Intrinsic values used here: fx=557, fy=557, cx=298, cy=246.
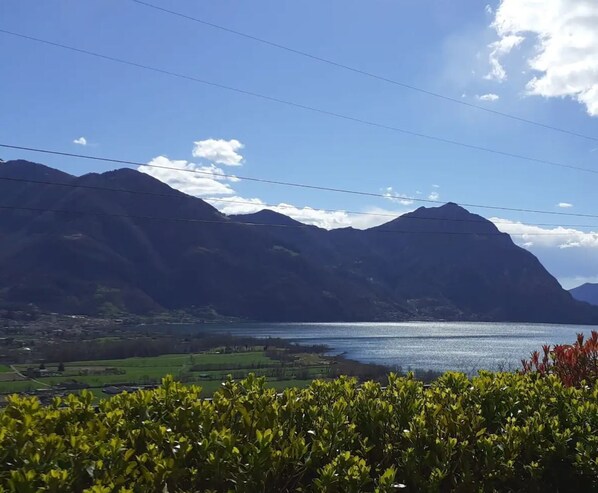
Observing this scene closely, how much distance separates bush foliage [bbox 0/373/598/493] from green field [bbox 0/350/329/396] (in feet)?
109

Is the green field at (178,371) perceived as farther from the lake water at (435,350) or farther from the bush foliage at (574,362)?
the bush foliage at (574,362)

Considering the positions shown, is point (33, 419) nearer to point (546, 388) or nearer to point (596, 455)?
Result: point (596, 455)

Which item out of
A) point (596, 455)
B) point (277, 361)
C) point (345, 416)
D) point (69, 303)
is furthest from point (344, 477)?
point (69, 303)

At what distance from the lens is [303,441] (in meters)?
3.64

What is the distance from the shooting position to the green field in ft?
151

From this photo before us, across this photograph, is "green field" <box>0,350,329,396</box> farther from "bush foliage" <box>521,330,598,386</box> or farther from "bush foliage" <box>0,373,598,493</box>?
"bush foliage" <box>0,373,598,493</box>

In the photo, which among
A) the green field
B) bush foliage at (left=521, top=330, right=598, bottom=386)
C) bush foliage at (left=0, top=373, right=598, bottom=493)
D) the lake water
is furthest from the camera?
the lake water

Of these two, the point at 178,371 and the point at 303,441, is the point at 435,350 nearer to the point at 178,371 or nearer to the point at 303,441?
the point at 178,371

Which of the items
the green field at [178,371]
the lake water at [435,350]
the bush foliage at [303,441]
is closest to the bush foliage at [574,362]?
the bush foliage at [303,441]

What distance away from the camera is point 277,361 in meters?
74.0

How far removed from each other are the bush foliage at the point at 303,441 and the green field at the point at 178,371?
33.2m

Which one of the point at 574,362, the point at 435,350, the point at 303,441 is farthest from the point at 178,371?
the point at 435,350

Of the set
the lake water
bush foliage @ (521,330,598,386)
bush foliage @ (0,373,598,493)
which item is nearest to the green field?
the lake water

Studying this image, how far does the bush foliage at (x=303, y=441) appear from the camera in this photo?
10.6ft
